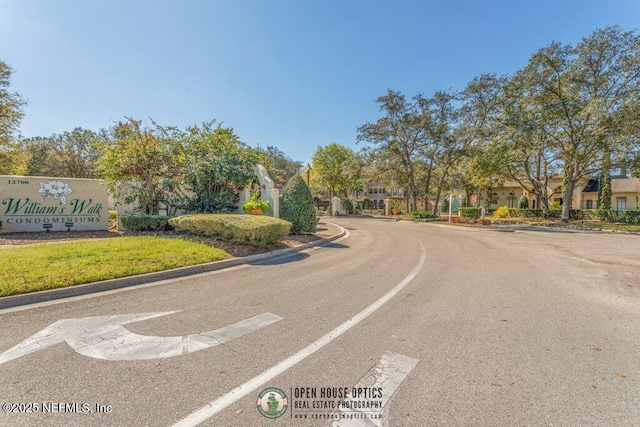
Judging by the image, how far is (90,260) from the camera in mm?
5898

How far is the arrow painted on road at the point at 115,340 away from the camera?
2.95 meters

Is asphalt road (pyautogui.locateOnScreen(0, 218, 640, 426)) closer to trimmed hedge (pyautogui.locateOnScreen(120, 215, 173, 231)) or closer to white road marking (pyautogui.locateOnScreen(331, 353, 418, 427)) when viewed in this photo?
white road marking (pyautogui.locateOnScreen(331, 353, 418, 427))

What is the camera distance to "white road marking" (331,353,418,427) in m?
2.07

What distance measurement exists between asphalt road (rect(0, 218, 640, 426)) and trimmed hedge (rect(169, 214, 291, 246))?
7.80 ft

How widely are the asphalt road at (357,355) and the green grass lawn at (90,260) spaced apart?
74 cm

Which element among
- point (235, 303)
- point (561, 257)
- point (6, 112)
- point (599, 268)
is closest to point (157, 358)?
point (235, 303)

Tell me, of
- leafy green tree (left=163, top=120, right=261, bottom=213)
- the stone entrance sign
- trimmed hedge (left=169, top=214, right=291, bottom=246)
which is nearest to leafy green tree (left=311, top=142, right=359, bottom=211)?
leafy green tree (left=163, top=120, right=261, bottom=213)

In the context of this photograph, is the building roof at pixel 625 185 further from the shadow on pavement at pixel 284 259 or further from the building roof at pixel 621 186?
the shadow on pavement at pixel 284 259

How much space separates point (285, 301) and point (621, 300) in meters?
5.78

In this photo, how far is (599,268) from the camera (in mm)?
7320

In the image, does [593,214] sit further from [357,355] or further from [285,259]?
[357,355]

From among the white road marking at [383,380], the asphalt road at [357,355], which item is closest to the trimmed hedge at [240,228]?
the asphalt road at [357,355]

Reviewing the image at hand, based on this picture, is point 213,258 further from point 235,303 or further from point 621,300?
point 621,300

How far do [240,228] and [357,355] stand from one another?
5761 millimetres
